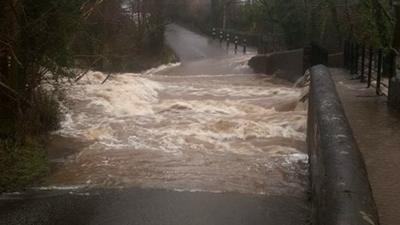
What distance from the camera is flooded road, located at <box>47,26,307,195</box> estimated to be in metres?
9.35

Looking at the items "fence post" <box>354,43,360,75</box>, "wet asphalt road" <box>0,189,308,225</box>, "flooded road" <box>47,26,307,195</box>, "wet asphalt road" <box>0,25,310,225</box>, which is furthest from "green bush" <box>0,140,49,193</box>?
"fence post" <box>354,43,360,75</box>

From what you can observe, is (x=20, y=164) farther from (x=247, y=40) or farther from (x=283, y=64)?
(x=247, y=40)

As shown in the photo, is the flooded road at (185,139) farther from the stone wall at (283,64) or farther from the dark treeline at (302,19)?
the stone wall at (283,64)

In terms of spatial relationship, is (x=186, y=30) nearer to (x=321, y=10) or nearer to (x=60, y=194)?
(x=321, y=10)

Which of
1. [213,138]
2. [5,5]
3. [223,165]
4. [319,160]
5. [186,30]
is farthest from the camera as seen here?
[186,30]

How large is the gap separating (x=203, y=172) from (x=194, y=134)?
315cm

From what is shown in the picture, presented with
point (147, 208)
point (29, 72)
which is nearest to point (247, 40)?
point (29, 72)

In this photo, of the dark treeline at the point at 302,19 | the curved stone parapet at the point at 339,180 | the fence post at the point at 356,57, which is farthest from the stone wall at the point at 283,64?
the curved stone parapet at the point at 339,180

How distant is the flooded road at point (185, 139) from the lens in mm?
9352

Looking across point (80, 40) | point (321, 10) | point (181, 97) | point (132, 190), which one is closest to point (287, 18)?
point (321, 10)

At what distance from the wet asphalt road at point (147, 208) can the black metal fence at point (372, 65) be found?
486 centimetres

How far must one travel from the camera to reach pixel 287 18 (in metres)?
29.3

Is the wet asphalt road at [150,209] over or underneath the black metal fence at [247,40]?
underneath

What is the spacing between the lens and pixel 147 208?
7.87 m
